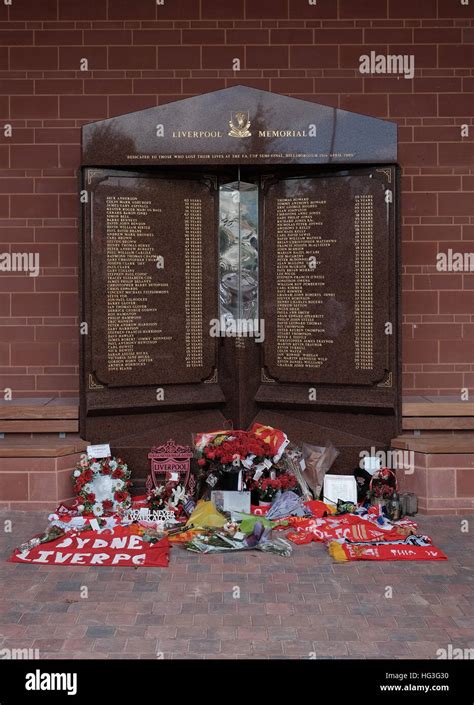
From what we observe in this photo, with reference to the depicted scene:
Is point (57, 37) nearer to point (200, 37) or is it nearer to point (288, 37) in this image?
point (200, 37)

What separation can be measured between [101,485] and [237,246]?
2.39 m

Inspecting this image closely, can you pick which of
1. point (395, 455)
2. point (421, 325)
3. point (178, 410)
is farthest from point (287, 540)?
point (421, 325)

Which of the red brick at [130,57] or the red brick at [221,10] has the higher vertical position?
the red brick at [221,10]

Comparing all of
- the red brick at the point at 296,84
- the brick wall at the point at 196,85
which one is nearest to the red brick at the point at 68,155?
the brick wall at the point at 196,85

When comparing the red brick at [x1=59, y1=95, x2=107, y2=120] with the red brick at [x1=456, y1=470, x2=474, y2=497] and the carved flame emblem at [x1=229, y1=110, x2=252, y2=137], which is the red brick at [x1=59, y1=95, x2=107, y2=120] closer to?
the carved flame emblem at [x1=229, y1=110, x2=252, y2=137]

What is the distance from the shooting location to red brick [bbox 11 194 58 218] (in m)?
6.60

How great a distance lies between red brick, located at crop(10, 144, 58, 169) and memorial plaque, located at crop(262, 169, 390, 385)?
2061mm

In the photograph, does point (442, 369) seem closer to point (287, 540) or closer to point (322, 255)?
point (322, 255)

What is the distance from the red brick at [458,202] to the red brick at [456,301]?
76 centimetres

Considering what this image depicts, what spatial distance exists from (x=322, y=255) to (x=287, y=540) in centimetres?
250

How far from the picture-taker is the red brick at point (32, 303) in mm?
6648

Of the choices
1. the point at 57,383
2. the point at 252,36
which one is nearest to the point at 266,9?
the point at 252,36

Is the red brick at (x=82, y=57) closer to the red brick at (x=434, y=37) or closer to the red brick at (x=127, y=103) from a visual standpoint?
the red brick at (x=127, y=103)

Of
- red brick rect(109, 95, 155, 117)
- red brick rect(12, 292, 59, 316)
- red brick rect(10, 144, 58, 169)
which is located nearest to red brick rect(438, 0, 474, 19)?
red brick rect(109, 95, 155, 117)
